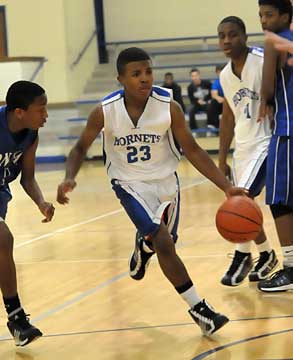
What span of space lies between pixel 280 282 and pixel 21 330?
5.96ft

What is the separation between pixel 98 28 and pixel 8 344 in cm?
1639

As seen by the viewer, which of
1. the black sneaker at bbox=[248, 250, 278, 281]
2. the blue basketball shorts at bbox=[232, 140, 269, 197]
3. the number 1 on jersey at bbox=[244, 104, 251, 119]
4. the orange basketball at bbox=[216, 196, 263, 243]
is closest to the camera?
the orange basketball at bbox=[216, 196, 263, 243]

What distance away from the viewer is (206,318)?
15.7 feet

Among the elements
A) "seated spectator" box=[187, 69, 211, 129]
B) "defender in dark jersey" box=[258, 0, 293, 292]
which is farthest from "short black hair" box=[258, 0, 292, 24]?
"seated spectator" box=[187, 69, 211, 129]

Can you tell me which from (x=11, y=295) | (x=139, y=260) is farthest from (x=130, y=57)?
(x=11, y=295)

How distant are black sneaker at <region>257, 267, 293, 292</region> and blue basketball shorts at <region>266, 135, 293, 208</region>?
0.50 metres

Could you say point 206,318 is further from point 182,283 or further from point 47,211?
point 47,211

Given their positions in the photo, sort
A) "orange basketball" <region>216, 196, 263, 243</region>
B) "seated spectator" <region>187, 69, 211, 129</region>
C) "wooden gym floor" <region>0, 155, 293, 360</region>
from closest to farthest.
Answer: "wooden gym floor" <region>0, 155, 293, 360</region>
"orange basketball" <region>216, 196, 263, 243</region>
"seated spectator" <region>187, 69, 211, 129</region>

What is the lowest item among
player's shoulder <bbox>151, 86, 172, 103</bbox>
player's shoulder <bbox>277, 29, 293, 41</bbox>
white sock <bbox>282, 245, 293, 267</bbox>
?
white sock <bbox>282, 245, 293, 267</bbox>

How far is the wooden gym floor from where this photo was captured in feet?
15.1

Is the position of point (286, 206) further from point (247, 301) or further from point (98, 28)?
point (98, 28)

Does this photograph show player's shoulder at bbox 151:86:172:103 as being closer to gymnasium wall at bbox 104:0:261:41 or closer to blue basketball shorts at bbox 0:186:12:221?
blue basketball shorts at bbox 0:186:12:221

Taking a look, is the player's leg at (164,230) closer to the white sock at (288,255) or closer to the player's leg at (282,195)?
the player's leg at (282,195)

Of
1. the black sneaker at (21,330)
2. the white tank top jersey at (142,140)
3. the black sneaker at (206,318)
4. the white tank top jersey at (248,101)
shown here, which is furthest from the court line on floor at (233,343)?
the white tank top jersey at (248,101)
